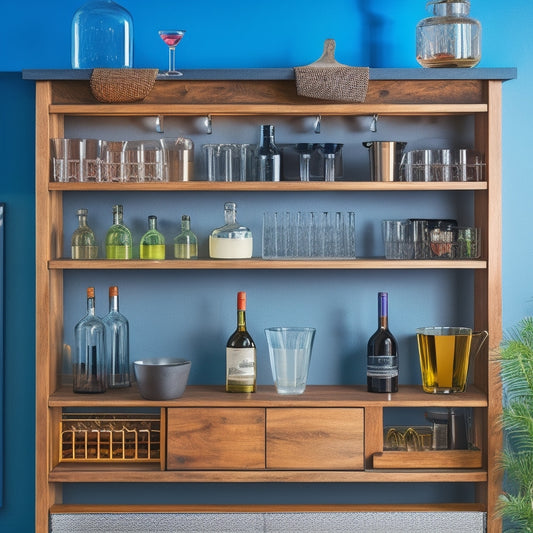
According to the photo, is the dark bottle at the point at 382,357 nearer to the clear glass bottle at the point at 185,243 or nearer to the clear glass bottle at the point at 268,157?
the clear glass bottle at the point at 268,157

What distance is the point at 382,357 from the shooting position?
324cm

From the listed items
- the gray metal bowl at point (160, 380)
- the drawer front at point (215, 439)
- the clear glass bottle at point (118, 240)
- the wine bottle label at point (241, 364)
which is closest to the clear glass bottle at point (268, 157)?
the clear glass bottle at point (118, 240)

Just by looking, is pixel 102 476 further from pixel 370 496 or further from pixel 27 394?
pixel 370 496

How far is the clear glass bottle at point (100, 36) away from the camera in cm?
325

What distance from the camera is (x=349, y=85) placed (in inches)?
122

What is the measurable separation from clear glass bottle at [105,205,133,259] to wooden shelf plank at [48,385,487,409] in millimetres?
518

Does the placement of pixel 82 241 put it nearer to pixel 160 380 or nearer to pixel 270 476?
pixel 160 380

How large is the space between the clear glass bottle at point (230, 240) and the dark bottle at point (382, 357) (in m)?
0.53

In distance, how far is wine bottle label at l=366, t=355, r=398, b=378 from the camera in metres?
3.24

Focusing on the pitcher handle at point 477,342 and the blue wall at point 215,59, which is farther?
the blue wall at point 215,59

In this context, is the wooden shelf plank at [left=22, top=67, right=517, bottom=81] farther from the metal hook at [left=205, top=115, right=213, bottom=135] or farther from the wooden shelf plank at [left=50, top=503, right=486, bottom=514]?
the wooden shelf plank at [left=50, top=503, right=486, bottom=514]

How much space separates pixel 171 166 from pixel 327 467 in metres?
1.24

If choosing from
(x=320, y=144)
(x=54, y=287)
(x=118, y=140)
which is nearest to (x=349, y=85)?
(x=320, y=144)

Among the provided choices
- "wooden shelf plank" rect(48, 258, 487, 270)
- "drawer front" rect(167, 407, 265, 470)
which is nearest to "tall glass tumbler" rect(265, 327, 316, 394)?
"drawer front" rect(167, 407, 265, 470)
